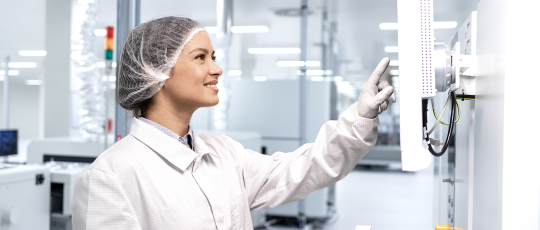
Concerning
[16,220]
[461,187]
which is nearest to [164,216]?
[461,187]

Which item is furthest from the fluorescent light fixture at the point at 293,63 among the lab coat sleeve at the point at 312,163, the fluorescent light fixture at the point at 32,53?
the lab coat sleeve at the point at 312,163

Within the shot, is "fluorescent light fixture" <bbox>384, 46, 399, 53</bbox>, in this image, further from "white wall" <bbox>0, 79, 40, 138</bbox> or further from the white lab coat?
"white wall" <bbox>0, 79, 40, 138</bbox>

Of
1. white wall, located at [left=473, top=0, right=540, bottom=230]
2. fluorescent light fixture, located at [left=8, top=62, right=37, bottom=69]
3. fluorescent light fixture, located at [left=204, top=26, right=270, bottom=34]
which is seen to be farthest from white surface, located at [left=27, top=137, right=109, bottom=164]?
fluorescent light fixture, located at [left=8, top=62, right=37, bottom=69]

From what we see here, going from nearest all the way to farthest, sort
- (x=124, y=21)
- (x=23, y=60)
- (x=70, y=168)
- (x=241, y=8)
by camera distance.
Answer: (x=124, y=21)
(x=70, y=168)
(x=241, y=8)
(x=23, y=60)

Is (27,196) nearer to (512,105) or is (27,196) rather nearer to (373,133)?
(373,133)

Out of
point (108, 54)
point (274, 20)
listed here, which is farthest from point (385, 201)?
point (108, 54)

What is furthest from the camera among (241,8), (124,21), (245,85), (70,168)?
(241,8)

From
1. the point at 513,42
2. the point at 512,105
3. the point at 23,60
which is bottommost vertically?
the point at 512,105

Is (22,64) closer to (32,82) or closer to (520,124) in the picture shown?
(32,82)

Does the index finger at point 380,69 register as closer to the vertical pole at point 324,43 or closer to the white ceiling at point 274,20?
the white ceiling at point 274,20

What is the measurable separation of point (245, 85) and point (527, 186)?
3643mm

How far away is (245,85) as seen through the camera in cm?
434

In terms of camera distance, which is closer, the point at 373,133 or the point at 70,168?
the point at 373,133

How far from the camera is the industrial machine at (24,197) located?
6.37 feet
